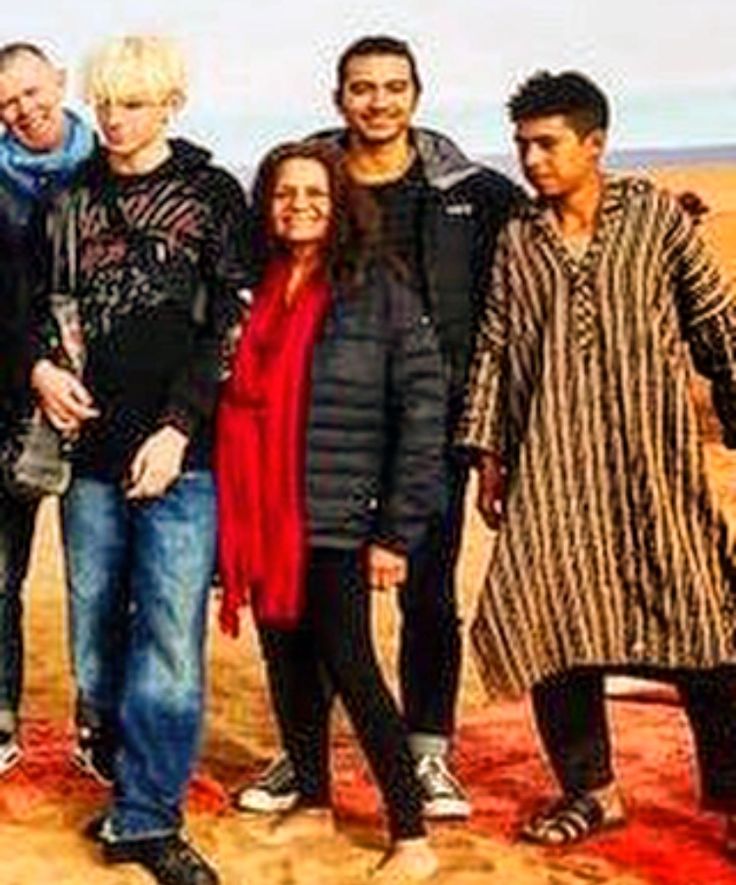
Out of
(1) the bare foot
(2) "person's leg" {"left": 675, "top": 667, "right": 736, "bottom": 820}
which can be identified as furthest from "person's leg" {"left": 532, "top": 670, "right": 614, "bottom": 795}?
(1) the bare foot

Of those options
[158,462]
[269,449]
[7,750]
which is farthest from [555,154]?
[7,750]

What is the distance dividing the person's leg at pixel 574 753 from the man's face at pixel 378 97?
1.53m

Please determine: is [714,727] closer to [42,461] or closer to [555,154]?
[555,154]

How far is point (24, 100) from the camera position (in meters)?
5.68

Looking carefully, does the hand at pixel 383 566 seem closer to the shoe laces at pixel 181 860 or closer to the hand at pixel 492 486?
the hand at pixel 492 486

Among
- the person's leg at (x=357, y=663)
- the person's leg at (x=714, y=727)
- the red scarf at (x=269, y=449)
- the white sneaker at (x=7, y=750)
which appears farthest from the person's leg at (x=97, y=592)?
the person's leg at (x=714, y=727)

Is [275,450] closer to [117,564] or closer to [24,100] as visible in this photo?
[117,564]

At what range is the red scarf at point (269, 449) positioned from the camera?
17.1 feet

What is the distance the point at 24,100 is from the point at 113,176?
2.11ft

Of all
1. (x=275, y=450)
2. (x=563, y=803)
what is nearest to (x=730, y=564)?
(x=563, y=803)

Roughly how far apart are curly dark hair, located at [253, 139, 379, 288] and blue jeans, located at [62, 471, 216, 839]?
24.6 inches

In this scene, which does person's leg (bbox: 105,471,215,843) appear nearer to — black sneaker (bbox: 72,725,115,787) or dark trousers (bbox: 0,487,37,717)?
black sneaker (bbox: 72,725,115,787)

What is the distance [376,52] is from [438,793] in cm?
208

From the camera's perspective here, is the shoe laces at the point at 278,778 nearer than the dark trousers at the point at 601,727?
No
